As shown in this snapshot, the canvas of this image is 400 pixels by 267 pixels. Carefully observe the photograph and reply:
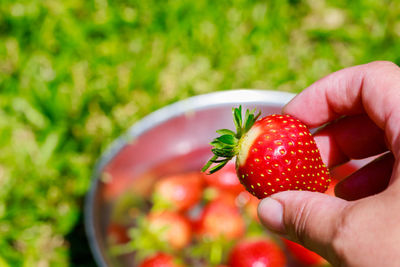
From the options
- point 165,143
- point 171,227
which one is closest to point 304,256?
point 171,227

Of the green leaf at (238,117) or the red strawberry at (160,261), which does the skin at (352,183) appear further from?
the red strawberry at (160,261)

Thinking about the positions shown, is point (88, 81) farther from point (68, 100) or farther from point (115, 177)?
point (115, 177)

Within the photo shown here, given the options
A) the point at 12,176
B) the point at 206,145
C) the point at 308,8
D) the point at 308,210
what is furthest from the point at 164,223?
the point at 308,8

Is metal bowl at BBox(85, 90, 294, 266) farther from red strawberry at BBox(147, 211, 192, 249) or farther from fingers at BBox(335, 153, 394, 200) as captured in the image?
fingers at BBox(335, 153, 394, 200)

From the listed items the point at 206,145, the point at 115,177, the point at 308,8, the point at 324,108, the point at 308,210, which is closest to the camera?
the point at 308,210

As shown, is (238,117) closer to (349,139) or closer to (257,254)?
(349,139)

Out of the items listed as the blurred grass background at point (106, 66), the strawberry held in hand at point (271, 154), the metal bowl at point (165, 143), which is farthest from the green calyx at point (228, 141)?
the blurred grass background at point (106, 66)
